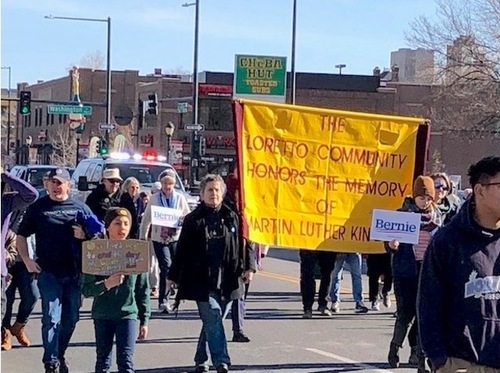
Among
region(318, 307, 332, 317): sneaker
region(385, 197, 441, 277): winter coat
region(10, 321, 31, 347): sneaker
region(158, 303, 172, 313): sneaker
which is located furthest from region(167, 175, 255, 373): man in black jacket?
region(318, 307, 332, 317): sneaker

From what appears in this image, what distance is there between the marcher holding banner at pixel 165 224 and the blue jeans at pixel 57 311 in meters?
4.17

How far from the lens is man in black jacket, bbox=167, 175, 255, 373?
909 cm

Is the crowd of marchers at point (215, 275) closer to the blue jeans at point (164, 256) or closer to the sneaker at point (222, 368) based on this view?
the sneaker at point (222, 368)

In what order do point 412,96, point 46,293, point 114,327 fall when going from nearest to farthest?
point 114,327, point 46,293, point 412,96

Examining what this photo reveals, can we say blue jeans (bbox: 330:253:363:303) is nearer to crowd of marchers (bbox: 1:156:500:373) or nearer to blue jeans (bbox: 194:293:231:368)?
crowd of marchers (bbox: 1:156:500:373)

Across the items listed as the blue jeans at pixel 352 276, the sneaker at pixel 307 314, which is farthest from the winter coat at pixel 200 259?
the blue jeans at pixel 352 276

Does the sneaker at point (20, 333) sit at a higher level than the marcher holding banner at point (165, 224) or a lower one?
lower

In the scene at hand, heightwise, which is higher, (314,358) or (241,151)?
(241,151)

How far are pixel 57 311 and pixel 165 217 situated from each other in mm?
4469

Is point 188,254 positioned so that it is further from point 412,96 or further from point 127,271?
point 412,96

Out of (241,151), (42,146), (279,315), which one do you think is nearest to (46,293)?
(241,151)

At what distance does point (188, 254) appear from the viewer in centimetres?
912

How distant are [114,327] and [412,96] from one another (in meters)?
69.6

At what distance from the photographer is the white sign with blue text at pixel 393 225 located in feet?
30.7
